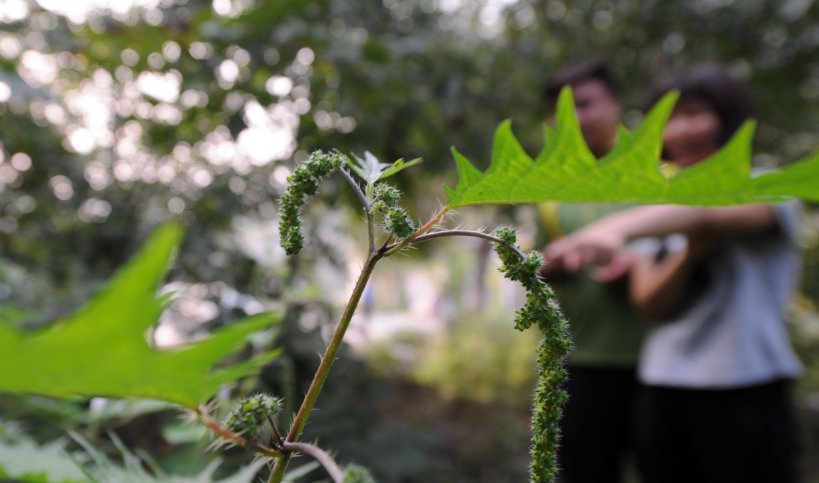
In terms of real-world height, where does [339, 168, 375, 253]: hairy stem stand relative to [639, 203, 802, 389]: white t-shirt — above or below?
below

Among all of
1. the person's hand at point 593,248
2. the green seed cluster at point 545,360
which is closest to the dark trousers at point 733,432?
the person's hand at point 593,248

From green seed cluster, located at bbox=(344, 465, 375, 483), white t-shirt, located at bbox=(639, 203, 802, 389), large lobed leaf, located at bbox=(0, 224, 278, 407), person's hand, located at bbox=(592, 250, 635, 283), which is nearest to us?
large lobed leaf, located at bbox=(0, 224, 278, 407)

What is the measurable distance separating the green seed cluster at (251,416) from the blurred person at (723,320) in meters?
1.19

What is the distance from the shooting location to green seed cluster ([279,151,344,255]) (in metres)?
0.37

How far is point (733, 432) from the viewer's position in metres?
1.52

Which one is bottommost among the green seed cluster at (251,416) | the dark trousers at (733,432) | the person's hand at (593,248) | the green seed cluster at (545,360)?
the green seed cluster at (251,416)

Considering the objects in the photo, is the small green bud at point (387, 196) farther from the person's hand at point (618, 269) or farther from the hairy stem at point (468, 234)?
the person's hand at point (618, 269)

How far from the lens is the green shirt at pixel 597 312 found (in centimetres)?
194

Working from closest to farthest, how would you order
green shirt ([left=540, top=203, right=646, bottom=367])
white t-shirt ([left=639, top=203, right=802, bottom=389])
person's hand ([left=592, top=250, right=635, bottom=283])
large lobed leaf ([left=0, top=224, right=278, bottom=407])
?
large lobed leaf ([left=0, top=224, right=278, bottom=407]), white t-shirt ([left=639, top=203, right=802, bottom=389]), person's hand ([left=592, top=250, right=635, bottom=283]), green shirt ([left=540, top=203, right=646, bottom=367])

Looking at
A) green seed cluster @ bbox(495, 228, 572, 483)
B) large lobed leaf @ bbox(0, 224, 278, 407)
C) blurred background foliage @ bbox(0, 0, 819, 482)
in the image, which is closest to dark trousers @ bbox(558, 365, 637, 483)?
blurred background foliage @ bbox(0, 0, 819, 482)

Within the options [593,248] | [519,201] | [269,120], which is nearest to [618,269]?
[593,248]

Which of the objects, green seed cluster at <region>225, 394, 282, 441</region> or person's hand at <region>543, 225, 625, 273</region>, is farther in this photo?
person's hand at <region>543, 225, 625, 273</region>

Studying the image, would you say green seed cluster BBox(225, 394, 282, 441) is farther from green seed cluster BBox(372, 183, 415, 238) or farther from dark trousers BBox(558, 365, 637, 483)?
dark trousers BBox(558, 365, 637, 483)

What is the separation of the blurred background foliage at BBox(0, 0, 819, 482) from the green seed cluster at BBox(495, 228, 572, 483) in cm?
55
